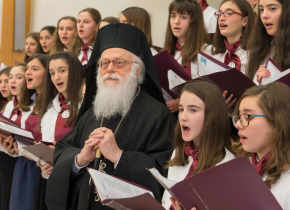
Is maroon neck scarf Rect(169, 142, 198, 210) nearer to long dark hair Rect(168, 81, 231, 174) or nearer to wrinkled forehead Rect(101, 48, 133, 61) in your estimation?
long dark hair Rect(168, 81, 231, 174)

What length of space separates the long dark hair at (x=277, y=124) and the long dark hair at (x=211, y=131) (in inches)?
17.1

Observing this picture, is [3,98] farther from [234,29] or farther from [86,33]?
[234,29]

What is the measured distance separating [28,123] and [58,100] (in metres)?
0.62

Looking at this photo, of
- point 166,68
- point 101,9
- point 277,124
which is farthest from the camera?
point 101,9

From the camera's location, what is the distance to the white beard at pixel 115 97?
437 centimetres

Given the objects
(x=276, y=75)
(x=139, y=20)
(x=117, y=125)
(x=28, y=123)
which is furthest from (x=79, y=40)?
(x=276, y=75)

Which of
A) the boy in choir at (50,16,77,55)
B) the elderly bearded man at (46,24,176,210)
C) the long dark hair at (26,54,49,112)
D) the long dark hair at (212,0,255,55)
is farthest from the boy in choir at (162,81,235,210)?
the boy in choir at (50,16,77,55)

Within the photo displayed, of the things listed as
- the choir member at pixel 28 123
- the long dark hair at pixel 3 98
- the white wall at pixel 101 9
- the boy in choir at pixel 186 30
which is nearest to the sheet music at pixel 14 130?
the choir member at pixel 28 123

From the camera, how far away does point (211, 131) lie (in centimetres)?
356

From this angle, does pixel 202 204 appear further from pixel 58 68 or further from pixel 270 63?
pixel 58 68

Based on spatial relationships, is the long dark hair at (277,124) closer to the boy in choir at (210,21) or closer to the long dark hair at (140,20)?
the long dark hair at (140,20)

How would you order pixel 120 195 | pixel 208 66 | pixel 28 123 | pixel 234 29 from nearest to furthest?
pixel 120 195 < pixel 208 66 < pixel 234 29 < pixel 28 123

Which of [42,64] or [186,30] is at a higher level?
[186,30]

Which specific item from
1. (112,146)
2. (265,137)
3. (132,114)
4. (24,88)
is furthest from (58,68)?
(265,137)
